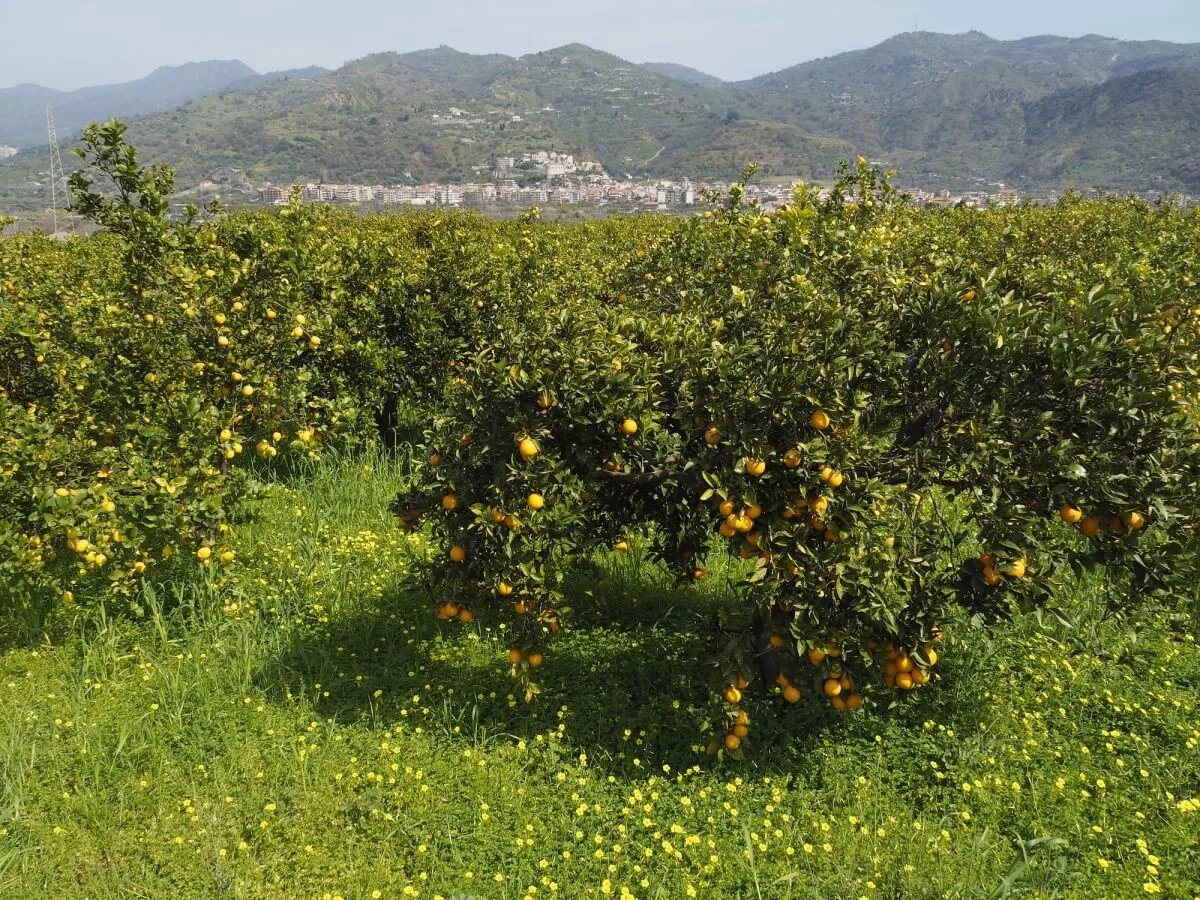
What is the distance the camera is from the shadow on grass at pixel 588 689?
388 cm

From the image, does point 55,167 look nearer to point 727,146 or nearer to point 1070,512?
point 1070,512

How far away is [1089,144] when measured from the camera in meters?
140

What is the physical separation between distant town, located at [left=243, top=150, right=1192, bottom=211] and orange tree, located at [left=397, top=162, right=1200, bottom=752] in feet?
337

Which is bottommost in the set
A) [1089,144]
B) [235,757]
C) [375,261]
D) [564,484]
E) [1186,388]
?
[235,757]

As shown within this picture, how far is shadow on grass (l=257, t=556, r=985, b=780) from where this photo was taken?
388cm

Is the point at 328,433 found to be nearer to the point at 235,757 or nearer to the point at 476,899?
the point at 235,757

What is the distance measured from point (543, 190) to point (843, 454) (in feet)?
486

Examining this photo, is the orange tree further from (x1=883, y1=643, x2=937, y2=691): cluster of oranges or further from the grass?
the grass

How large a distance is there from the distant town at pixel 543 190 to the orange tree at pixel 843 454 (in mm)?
102647

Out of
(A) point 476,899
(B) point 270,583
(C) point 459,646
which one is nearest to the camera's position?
(A) point 476,899

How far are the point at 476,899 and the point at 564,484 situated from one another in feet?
5.73

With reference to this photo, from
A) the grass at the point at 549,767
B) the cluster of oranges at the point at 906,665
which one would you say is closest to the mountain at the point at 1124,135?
the grass at the point at 549,767

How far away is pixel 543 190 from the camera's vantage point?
141875 mm

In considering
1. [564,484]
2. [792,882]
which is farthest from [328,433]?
[792,882]
